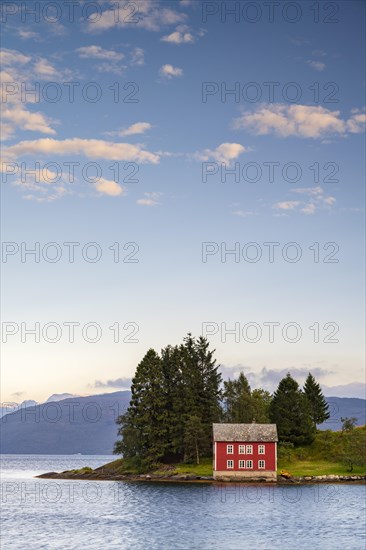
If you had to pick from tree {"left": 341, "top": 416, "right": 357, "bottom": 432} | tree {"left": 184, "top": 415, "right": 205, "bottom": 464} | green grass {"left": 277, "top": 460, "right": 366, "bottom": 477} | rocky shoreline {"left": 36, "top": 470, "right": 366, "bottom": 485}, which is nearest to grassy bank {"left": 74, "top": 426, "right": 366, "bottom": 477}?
green grass {"left": 277, "top": 460, "right": 366, "bottom": 477}

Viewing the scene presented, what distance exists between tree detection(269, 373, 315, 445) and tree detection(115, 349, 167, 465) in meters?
18.5

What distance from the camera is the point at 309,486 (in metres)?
96.0

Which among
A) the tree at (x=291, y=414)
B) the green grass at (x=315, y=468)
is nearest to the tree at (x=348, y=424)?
the tree at (x=291, y=414)

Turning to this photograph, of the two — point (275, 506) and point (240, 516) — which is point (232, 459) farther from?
point (240, 516)

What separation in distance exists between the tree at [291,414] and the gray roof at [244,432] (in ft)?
36.3

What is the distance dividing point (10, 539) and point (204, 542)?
14.3 metres

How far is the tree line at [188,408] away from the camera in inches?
4449

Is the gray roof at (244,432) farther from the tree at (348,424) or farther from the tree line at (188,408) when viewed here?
the tree at (348,424)

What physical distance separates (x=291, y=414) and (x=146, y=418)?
924 inches

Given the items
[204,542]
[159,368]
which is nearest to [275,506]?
[204,542]

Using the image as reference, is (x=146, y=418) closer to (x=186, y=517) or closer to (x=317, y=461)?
(x=317, y=461)

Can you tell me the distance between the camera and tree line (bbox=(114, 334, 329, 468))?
11300 centimetres

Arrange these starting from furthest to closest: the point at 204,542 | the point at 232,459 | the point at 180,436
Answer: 1. the point at 180,436
2. the point at 232,459
3. the point at 204,542

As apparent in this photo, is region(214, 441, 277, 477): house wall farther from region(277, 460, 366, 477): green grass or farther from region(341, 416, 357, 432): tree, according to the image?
region(341, 416, 357, 432): tree
